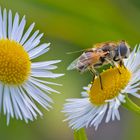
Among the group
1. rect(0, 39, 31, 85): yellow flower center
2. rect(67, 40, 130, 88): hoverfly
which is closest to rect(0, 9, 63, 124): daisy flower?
rect(0, 39, 31, 85): yellow flower center

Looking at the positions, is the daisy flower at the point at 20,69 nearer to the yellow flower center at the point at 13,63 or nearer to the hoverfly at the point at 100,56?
the yellow flower center at the point at 13,63

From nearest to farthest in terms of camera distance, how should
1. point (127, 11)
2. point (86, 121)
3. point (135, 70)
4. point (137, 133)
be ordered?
point (86, 121) → point (135, 70) → point (137, 133) → point (127, 11)

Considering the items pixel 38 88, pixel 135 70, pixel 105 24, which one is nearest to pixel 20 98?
pixel 38 88

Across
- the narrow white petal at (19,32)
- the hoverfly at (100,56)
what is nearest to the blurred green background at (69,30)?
the narrow white petal at (19,32)

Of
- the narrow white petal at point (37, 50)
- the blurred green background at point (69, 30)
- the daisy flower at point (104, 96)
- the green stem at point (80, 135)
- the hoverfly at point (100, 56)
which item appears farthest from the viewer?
the blurred green background at point (69, 30)

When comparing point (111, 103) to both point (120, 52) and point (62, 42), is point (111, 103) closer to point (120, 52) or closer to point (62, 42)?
point (120, 52)

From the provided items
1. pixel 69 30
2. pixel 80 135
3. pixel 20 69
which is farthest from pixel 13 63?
pixel 69 30
